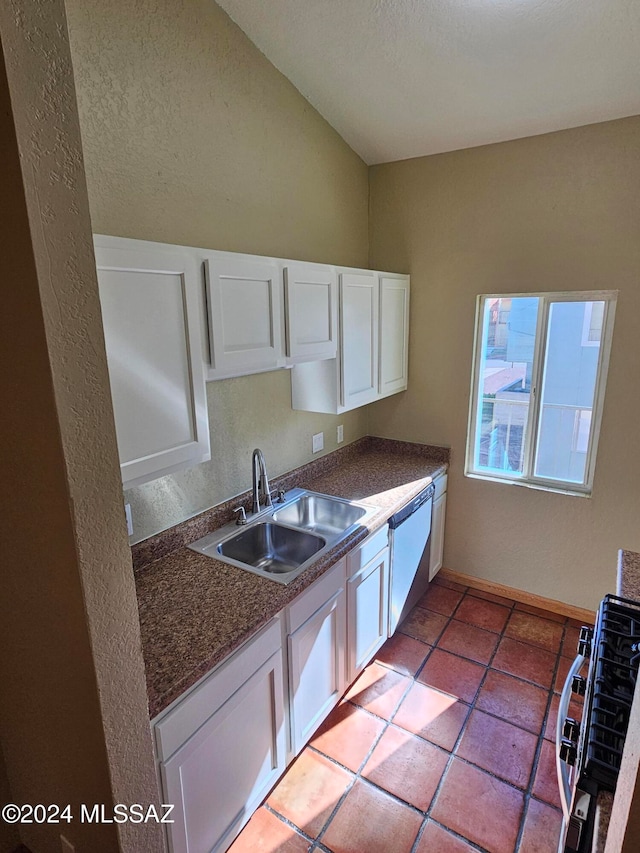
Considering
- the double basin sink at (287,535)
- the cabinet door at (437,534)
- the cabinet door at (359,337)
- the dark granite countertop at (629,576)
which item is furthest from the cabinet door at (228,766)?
the cabinet door at (437,534)

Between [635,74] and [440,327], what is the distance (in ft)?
4.73

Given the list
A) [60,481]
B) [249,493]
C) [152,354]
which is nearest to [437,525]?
[249,493]

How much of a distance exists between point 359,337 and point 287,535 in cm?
110

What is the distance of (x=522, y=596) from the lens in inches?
120

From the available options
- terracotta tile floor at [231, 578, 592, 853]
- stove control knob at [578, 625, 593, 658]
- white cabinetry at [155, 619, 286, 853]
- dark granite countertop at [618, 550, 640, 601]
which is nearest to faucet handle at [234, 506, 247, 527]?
white cabinetry at [155, 619, 286, 853]

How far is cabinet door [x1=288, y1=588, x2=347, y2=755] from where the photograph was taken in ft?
5.99

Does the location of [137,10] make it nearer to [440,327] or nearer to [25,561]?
[25,561]

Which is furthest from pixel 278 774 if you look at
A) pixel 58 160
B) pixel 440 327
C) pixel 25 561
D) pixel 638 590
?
pixel 440 327

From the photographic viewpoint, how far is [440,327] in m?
2.99

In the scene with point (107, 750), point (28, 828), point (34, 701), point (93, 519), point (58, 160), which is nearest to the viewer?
point (58, 160)

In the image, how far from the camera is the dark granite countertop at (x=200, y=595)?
136 cm

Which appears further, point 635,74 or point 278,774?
point 635,74

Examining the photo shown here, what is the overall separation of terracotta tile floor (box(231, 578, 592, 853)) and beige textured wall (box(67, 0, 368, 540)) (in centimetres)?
121

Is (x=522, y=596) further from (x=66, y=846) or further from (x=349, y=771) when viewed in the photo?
(x=66, y=846)
